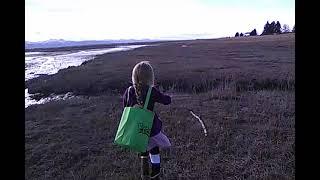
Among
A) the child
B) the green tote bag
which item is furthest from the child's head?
the green tote bag

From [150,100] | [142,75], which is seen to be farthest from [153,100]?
[142,75]

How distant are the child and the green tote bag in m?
0.09

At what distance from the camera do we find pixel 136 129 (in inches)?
163

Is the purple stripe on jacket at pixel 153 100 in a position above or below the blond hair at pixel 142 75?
below

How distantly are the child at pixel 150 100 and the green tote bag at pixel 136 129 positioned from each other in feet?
0.29

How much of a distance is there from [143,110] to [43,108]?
8723mm

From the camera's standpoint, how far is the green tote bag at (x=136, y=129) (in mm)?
4152

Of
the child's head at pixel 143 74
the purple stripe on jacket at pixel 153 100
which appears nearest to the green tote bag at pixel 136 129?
the purple stripe on jacket at pixel 153 100

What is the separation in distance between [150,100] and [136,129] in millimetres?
334

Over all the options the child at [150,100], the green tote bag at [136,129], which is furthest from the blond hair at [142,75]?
the green tote bag at [136,129]

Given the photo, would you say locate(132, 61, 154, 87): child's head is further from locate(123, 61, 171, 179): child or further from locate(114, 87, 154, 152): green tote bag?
locate(114, 87, 154, 152): green tote bag

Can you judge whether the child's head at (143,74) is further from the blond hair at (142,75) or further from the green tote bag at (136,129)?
the green tote bag at (136,129)

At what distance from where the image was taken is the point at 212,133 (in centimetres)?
702

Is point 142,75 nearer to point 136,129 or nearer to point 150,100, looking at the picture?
point 150,100
